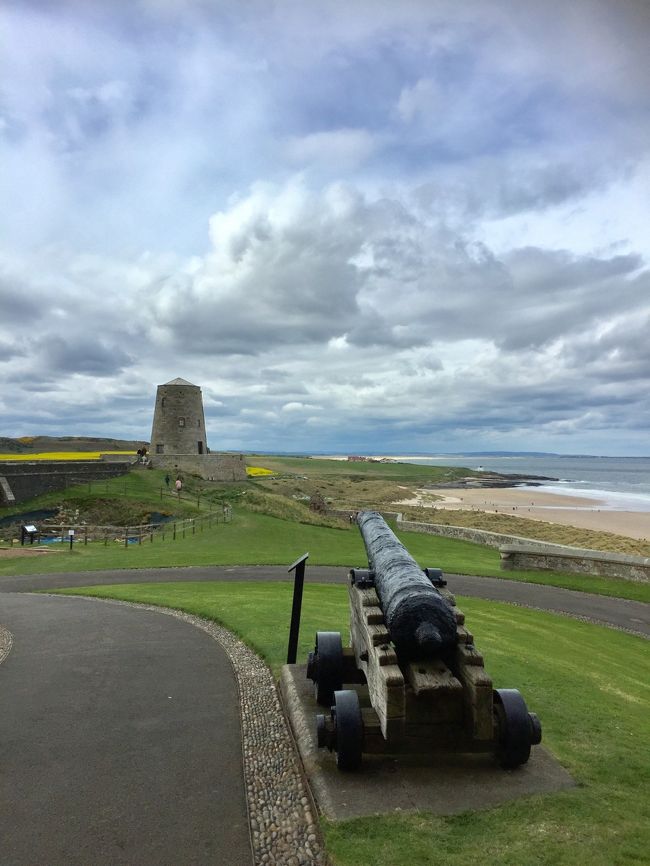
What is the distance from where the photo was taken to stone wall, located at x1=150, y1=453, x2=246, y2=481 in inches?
1622

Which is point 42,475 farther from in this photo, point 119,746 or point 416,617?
point 416,617

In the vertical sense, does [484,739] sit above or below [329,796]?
above

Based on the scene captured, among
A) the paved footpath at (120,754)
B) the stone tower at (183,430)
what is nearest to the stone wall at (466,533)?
the stone tower at (183,430)

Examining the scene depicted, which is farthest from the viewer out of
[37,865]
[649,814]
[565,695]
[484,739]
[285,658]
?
[285,658]

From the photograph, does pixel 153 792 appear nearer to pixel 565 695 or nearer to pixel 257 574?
pixel 565 695

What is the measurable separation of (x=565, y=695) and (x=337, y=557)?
13810 mm

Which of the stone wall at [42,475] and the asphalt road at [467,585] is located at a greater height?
the stone wall at [42,475]

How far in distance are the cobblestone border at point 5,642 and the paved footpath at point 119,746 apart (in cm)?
Answer: 13

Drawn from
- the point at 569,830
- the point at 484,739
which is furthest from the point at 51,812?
the point at 569,830

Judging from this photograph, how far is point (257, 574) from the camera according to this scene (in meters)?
16.2

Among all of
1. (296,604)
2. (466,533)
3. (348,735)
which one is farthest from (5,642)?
(466,533)

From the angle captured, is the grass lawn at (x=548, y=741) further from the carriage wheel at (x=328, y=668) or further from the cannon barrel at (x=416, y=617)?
the carriage wheel at (x=328, y=668)

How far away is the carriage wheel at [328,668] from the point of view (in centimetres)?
582

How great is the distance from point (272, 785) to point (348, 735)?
84 cm
